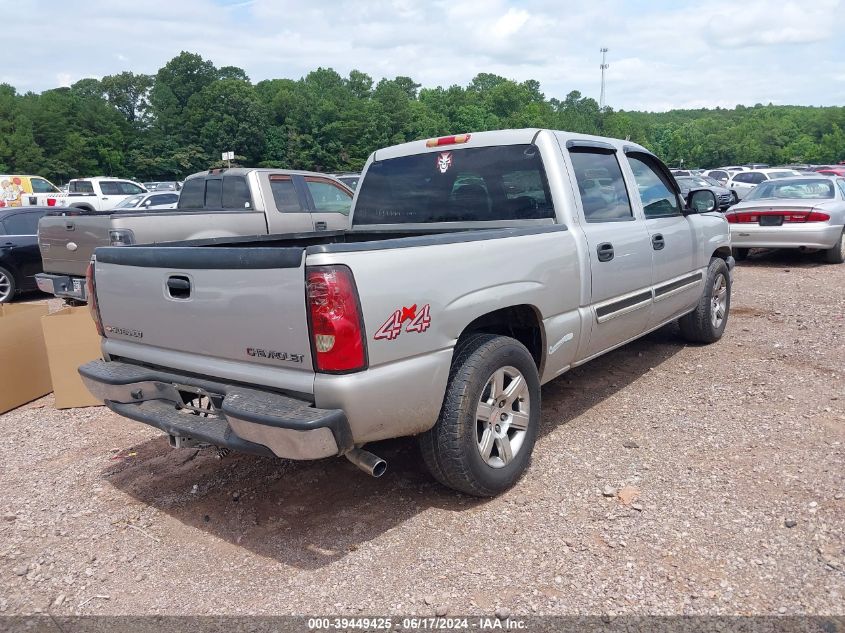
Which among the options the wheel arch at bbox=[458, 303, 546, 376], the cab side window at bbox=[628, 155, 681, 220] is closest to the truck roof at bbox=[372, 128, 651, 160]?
the cab side window at bbox=[628, 155, 681, 220]

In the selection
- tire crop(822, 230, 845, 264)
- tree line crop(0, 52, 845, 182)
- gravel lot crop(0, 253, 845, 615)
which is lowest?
Answer: gravel lot crop(0, 253, 845, 615)

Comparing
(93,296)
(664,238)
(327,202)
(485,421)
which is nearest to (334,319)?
(485,421)

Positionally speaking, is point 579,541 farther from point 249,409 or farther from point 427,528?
point 249,409

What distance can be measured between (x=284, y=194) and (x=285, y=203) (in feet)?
0.44

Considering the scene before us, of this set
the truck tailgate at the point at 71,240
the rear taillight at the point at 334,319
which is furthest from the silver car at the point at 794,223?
the rear taillight at the point at 334,319

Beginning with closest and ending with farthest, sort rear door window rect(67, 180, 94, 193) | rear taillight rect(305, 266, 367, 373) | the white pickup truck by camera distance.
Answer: rear taillight rect(305, 266, 367, 373) < the white pickup truck < rear door window rect(67, 180, 94, 193)

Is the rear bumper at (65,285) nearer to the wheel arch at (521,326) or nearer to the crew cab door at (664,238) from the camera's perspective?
the wheel arch at (521,326)

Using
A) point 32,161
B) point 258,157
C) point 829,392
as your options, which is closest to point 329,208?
point 829,392

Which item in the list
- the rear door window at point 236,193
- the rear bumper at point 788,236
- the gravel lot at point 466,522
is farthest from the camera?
the rear bumper at point 788,236

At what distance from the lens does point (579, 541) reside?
3088mm

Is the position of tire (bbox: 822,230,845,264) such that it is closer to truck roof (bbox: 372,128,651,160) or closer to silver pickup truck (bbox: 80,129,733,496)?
silver pickup truck (bbox: 80,129,733,496)

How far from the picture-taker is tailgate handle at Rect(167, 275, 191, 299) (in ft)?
10.1

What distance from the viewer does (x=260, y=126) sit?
77938 millimetres

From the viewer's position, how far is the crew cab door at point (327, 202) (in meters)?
9.09
